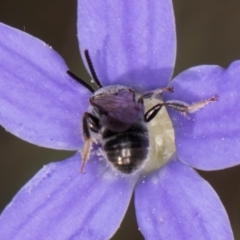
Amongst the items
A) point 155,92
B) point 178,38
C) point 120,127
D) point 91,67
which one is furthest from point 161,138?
point 178,38

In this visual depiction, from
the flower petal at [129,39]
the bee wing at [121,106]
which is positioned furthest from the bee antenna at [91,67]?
the bee wing at [121,106]

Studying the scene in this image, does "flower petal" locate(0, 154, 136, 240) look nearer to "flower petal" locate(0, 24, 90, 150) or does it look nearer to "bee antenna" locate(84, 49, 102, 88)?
"flower petal" locate(0, 24, 90, 150)

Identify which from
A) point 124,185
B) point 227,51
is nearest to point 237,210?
point 227,51

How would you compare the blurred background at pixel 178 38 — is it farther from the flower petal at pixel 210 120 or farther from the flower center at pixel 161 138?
the flower petal at pixel 210 120

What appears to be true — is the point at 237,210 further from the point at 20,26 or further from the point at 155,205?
the point at 20,26

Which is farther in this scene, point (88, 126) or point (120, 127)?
point (88, 126)

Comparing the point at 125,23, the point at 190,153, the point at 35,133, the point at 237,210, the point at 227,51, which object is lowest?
the point at 237,210

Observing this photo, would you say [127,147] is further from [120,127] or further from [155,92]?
[155,92]
